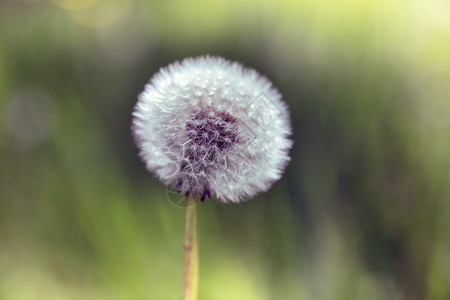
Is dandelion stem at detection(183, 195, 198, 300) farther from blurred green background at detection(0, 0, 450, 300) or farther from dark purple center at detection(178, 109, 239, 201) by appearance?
blurred green background at detection(0, 0, 450, 300)

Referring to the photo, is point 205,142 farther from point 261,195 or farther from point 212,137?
point 261,195

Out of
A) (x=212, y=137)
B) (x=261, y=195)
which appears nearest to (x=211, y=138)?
(x=212, y=137)

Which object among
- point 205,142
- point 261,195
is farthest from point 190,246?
point 261,195

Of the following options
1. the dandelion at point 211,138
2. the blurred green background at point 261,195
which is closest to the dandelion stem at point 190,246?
the dandelion at point 211,138

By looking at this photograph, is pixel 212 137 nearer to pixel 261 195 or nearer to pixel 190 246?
pixel 190 246

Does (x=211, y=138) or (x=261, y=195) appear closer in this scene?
(x=211, y=138)
